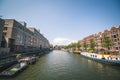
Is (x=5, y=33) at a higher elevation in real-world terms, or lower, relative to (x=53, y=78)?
higher

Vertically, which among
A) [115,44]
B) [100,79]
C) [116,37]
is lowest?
[100,79]

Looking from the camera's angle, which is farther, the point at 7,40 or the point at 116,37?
the point at 116,37

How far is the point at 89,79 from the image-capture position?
2323cm

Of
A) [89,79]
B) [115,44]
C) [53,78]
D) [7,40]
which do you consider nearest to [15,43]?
[7,40]

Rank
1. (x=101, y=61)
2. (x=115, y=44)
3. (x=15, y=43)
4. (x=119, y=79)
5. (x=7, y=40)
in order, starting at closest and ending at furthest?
(x=119, y=79), (x=101, y=61), (x=7, y=40), (x=15, y=43), (x=115, y=44)

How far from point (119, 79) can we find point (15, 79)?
84.3 feet

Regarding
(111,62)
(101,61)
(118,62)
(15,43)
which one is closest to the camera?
(118,62)

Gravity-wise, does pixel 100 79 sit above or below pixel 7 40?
below

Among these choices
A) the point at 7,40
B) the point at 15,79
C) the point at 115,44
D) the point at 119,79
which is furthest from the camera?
the point at 115,44

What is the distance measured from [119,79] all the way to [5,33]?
2469 inches

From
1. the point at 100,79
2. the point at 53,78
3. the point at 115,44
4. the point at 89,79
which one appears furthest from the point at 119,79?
the point at 115,44

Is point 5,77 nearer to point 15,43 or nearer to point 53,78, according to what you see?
point 53,78

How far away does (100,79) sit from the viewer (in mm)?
23391

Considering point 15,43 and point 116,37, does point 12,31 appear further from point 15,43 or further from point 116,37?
point 116,37
